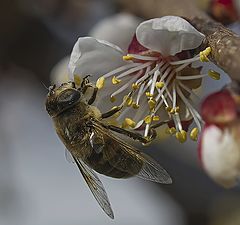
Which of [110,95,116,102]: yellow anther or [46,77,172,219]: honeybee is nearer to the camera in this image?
[46,77,172,219]: honeybee

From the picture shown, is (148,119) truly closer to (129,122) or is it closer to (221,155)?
(129,122)

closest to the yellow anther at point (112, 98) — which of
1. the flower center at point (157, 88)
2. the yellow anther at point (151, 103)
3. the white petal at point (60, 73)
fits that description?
the flower center at point (157, 88)

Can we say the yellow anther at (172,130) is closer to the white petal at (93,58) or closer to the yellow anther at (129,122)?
the yellow anther at (129,122)

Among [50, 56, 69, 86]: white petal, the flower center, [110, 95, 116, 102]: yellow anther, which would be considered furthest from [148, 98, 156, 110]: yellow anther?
[50, 56, 69, 86]: white petal

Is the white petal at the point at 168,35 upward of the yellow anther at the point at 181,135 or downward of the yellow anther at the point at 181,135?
upward

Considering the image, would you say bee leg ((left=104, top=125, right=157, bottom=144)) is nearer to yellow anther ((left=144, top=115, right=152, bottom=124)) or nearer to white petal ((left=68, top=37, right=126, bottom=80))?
yellow anther ((left=144, top=115, right=152, bottom=124))

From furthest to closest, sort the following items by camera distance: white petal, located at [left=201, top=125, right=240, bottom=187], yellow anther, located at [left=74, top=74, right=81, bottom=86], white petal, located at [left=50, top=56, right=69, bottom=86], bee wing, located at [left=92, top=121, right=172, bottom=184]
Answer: white petal, located at [left=50, top=56, right=69, bottom=86] < yellow anther, located at [left=74, top=74, right=81, bottom=86] < bee wing, located at [left=92, top=121, right=172, bottom=184] < white petal, located at [left=201, top=125, right=240, bottom=187]

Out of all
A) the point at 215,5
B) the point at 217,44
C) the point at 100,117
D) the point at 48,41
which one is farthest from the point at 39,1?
the point at 217,44
